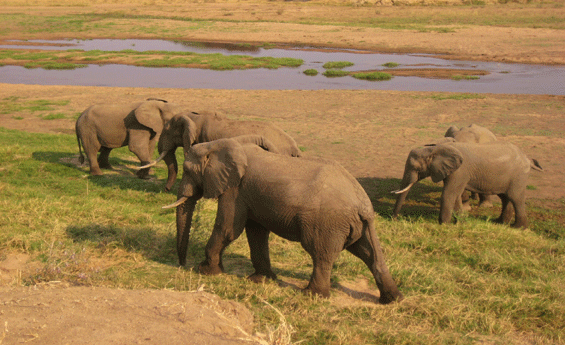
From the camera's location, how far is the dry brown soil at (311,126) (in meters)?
4.30

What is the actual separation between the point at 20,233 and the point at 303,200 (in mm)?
4307

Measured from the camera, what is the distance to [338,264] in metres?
7.19

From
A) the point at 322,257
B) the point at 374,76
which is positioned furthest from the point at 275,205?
the point at 374,76

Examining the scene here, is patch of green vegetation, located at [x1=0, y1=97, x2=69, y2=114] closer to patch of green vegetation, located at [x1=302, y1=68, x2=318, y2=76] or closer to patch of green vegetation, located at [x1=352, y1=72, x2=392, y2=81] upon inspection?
patch of green vegetation, located at [x1=302, y1=68, x2=318, y2=76]

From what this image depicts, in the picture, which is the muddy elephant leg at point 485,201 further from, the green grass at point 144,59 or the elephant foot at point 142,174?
the green grass at point 144,59

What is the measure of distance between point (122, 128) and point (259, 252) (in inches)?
251

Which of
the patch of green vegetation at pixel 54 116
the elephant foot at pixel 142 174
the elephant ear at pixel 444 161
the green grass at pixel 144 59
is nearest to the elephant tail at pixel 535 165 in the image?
the elephant ear at pixel 444 161

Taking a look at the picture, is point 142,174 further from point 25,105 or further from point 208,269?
point 25,105

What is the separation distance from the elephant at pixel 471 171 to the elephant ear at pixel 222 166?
441 centimetres

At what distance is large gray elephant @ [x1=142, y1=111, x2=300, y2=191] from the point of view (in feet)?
Answer: 31.8

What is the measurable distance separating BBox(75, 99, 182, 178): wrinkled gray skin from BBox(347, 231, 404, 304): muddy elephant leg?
6.71 meters

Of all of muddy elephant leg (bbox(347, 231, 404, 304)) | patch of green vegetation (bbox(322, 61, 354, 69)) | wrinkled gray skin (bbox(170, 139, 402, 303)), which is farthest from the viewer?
patch of green vegetation (bbox(322, 61, 354, 69))

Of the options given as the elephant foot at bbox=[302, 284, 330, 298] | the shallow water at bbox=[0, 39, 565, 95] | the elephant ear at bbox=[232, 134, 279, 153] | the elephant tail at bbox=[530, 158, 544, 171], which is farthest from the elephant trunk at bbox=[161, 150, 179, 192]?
the shallow water at bbox=[0, 39, 565, 95]

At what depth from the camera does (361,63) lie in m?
33.1
